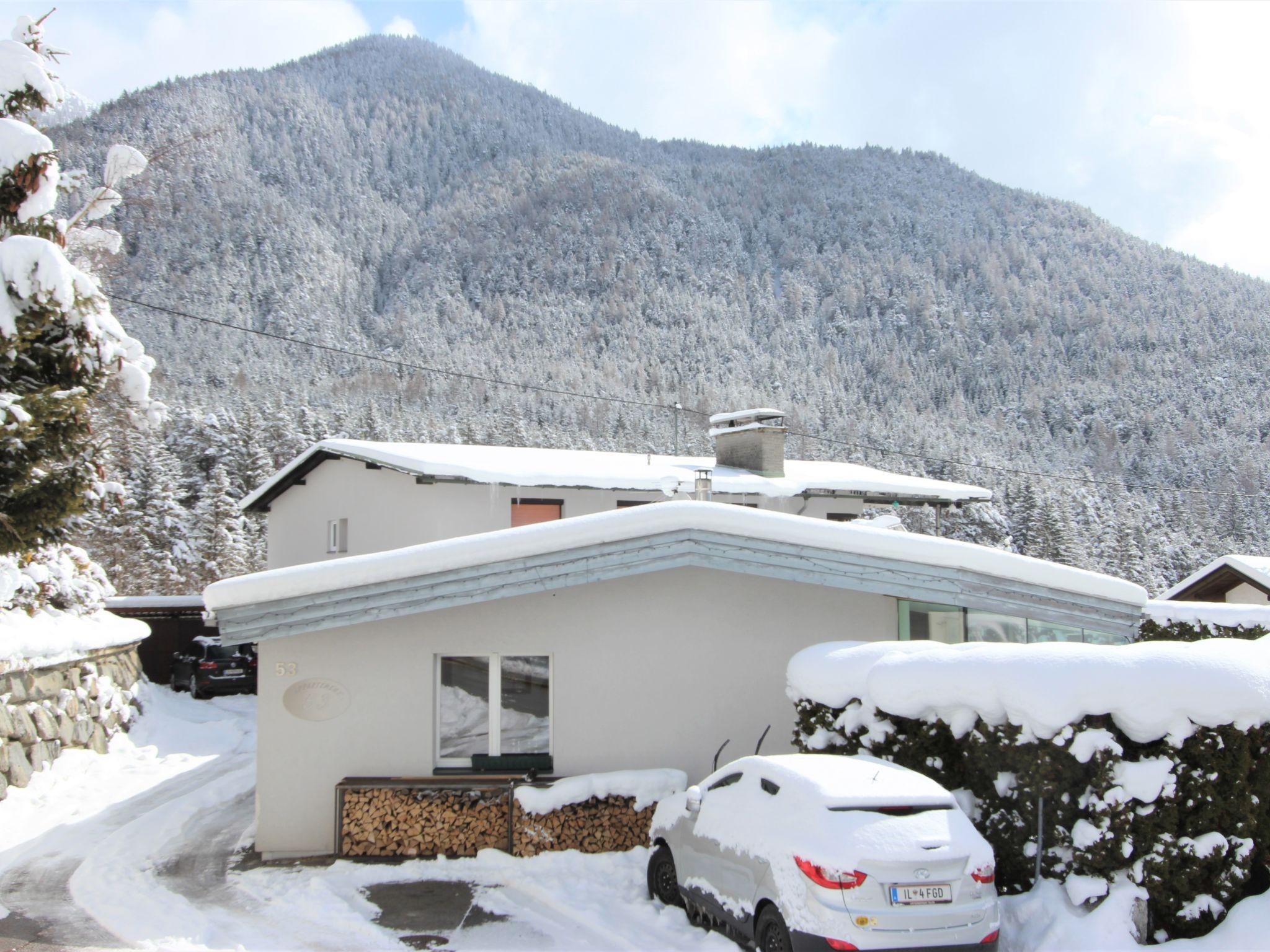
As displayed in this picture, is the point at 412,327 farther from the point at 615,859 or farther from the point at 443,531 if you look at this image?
the point at 615,859

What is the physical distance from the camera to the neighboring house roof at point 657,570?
9.58 meters

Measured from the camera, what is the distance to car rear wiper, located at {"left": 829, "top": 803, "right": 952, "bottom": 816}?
6.39 metres

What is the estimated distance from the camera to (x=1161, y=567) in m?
61.6

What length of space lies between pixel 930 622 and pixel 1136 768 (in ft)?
15.0

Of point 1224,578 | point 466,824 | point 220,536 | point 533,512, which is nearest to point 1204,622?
point 1224,578

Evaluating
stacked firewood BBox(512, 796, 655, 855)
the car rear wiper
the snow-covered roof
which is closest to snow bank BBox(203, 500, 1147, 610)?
stacked firewood BBox(512, 796, 655, 855)

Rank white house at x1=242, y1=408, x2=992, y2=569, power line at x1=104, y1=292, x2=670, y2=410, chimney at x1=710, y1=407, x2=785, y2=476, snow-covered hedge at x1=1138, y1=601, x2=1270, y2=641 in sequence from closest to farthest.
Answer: snow-covered hedge at x1=1138, y1=601, x2=1270, y2=641, white house at x1=242, y1=408, x2=992, y2=569, power line at x1=104, y1=292, x2=670, y2=410, chimney at x1=710, y1=407, x2=785, y2=476

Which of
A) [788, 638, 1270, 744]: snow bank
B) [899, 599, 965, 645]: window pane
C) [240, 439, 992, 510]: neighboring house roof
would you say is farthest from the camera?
[240, 439, 992, 510]: neighboring house roof

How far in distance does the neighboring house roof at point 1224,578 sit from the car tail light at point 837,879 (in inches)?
734

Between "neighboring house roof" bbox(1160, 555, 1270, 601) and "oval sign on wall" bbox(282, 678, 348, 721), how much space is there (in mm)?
18729

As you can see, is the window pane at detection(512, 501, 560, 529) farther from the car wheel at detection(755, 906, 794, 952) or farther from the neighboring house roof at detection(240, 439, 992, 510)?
the car wheel at detection(755, 906, 794, 952)

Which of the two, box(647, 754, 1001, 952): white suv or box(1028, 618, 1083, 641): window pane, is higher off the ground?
box(1028, 618, 1083, 641): window pane

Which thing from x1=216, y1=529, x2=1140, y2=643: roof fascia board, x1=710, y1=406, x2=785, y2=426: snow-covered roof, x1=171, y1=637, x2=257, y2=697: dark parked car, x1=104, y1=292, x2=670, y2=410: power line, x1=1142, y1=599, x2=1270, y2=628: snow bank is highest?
x1=104, y1=292, x2=670, y2=410: power line

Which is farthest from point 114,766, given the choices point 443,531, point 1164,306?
point 1164,306
